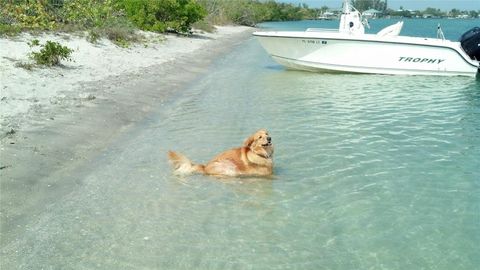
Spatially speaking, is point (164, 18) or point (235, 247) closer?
point (235, 247)

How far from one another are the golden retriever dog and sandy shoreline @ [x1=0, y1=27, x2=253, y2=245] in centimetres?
145

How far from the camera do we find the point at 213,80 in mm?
17484

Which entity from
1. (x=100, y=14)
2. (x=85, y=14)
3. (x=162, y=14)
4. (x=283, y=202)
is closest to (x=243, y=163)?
(x=283, y=202)

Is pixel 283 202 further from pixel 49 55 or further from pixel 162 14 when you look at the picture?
pixel 162 14

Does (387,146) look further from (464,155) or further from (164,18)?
(164,18)

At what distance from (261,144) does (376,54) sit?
13.7 m

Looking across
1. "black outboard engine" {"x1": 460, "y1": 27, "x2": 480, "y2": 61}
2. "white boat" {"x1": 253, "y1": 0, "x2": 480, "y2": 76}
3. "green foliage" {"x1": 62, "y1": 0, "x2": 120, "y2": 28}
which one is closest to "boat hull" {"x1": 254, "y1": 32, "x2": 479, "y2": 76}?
"white boat" {"x1": 253, "y1": 0, "x2": 480, "y2": 76}

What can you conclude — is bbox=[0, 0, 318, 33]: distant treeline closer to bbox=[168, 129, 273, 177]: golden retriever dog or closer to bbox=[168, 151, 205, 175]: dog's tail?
bbox=[168, 151, 205, 175]: dog's tail

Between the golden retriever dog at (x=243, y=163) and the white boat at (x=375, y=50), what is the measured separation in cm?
1277

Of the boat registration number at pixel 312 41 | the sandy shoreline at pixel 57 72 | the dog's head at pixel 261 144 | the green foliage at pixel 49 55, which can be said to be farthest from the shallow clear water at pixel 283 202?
the boat registration number at pixel 312 41

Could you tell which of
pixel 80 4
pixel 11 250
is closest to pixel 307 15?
pixel 80 4

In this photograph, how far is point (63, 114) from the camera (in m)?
9.59

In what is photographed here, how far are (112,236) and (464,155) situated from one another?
6.39 m

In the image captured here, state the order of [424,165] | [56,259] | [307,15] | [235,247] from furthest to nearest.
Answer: [307,15] → [424,165] → [235,247] → [56,259]
